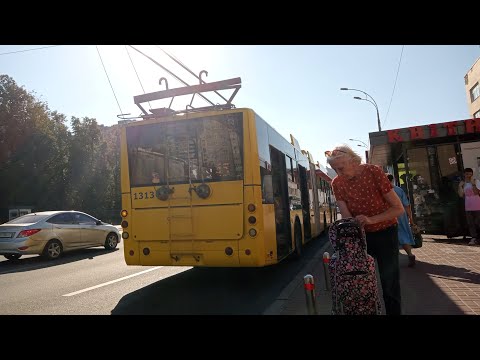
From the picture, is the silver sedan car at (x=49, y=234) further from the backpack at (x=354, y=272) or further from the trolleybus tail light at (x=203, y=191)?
the backpack at (x=354, y=272)

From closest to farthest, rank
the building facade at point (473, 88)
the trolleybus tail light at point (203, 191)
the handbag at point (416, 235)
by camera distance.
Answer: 1. the trolleybus tail light at point (203, 191)
2. the handbag at point (416, 235)
3. the building facade at point (473, 88)

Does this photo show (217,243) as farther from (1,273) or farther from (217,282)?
(1,273)

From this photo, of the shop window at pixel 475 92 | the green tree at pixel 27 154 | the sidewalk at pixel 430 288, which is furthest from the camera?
the green tree at pixel 27 154

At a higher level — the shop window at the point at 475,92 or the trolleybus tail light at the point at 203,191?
the shop window at the point at 475,92

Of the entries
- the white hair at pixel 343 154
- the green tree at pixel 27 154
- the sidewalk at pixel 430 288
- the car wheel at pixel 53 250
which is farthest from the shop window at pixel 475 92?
the green tree at pixel 27 154

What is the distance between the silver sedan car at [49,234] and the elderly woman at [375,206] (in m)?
9.76

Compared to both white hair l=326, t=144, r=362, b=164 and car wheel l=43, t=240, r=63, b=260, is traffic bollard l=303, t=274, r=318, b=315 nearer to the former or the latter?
white hair l=326, t=144, r=362, b=164

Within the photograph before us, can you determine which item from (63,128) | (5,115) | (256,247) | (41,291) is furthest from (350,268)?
(63,128)

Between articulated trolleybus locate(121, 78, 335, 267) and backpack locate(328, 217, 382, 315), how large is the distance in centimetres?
260

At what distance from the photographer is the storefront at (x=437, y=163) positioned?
1075cm

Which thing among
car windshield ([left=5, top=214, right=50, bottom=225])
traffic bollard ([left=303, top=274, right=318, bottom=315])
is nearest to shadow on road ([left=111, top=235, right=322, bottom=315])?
traffic bollard ([left=303, top=274, right=318, bottom=315])

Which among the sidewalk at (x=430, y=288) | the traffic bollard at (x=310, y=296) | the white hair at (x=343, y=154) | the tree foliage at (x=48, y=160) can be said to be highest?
the tree foliage at (x=48, y=160)

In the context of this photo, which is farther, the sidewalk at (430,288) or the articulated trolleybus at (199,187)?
the articulated trolleybus at (199,187)
